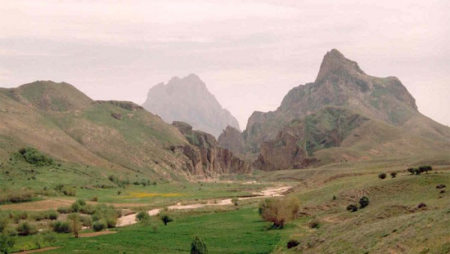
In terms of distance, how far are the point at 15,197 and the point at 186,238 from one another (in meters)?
42.6

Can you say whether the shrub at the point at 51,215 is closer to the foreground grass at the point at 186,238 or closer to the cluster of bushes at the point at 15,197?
the foreground grass at the point at 186,238

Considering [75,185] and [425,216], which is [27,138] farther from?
[425,216]

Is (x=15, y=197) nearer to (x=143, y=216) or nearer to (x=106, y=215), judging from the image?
(x=106, y=215)

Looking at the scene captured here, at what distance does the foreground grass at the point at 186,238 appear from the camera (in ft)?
157

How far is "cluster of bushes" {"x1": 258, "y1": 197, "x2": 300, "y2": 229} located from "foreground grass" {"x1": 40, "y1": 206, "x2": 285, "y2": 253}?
137 cm

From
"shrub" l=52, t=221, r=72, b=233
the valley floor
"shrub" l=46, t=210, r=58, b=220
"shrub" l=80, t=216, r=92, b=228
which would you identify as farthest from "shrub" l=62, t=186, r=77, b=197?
"shrub" l=52, t=221, r=72, b=233

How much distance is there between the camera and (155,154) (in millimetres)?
173875

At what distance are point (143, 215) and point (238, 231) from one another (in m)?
17.9

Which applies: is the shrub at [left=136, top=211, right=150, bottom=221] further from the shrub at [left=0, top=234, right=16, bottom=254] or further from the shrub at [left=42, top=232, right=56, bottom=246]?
the shrub at [left=0, top=234, right=16, bottom=254]

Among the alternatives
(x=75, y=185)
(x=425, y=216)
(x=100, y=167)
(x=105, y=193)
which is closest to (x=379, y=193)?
(x=425, y=216)

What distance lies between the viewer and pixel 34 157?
116562 mm

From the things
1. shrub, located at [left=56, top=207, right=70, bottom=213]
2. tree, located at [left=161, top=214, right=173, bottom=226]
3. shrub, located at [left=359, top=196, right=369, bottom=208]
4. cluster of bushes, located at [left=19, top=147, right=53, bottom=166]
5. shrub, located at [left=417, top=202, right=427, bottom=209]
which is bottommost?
tree, located at [left=161, top=214, right=173, bottom=226]

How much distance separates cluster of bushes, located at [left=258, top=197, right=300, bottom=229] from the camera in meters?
58.8

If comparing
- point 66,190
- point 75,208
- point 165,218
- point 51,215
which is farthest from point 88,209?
point 66,190
